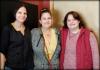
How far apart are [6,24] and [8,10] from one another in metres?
0.15

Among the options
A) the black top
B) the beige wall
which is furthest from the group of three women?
the beige wall

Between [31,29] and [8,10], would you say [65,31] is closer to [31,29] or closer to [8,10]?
[31,29]

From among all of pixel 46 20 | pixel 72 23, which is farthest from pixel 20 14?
pixel 72 23

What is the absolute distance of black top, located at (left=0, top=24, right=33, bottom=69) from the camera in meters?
A: 2.02

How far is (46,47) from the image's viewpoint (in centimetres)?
213

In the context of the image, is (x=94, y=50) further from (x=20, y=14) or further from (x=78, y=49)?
(x=20, y=14)

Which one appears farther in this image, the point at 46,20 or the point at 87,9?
the point at 87,9

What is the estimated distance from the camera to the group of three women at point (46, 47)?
2043 mm

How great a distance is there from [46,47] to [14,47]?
31 centimetres

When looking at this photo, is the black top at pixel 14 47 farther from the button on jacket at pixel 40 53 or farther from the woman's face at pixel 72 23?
the woman's face at pixel 72 23

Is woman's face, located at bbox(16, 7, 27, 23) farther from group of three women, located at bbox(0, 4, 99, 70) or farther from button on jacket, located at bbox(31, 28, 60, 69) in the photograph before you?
button on jacket, located at bbox(31, 28, 60, 69)

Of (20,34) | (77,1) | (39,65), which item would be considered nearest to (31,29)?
(20,34)

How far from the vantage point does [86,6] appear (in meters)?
2.48

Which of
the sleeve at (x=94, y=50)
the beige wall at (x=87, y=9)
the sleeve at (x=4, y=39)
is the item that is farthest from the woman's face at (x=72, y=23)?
the sleeve at (x=4, y=39)
